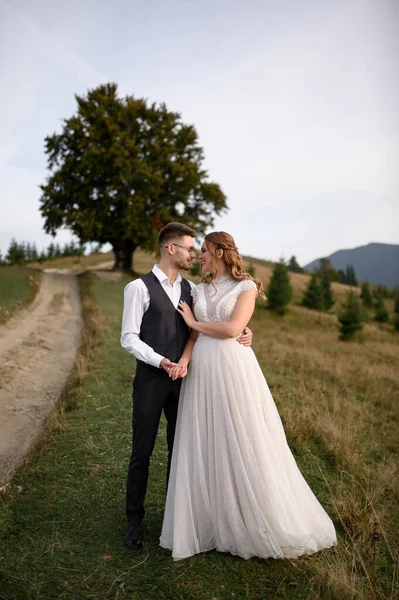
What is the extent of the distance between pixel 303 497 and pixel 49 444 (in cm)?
387

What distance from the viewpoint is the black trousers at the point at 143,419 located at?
12.3 feet

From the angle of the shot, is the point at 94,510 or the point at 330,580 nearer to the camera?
the point at 330,580

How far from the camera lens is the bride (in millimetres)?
3492

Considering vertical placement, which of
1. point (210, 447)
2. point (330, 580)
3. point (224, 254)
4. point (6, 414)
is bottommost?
point (6, 414)

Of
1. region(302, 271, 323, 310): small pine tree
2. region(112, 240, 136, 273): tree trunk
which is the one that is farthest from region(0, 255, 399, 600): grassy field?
region(302, 271, 323, 310): small pine tree

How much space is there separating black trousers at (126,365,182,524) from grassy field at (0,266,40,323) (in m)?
12.7

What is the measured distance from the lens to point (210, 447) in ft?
11.8

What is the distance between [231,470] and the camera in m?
3.56

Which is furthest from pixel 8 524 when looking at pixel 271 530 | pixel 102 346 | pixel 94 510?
pixel 102 346

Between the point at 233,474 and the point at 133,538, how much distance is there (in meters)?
1.16

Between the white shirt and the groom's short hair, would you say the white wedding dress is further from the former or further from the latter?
the groom's short hair

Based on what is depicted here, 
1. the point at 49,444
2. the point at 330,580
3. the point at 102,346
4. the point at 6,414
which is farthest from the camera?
the point at 102,346

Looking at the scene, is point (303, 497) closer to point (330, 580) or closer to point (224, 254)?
point (330, 580)

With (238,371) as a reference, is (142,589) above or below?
below
